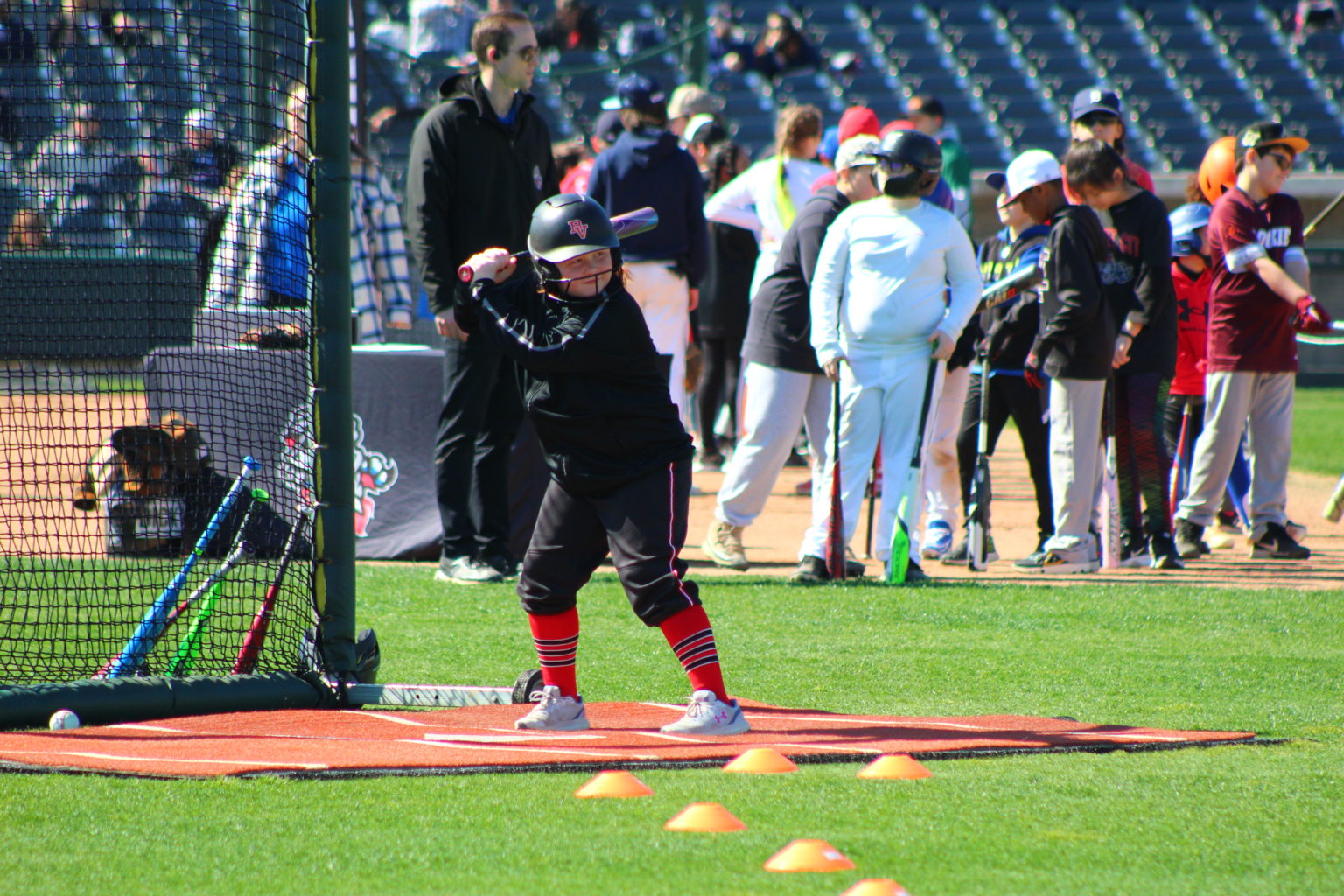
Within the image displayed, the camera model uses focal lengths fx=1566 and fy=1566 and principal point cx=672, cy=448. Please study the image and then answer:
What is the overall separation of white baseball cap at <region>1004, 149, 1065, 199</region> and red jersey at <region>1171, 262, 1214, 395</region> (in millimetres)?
1683

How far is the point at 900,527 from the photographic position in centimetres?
758

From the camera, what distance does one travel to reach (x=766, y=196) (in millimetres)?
9898

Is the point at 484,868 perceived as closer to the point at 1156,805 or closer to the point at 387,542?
the point at 1156,805

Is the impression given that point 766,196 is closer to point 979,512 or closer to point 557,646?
point 979,512

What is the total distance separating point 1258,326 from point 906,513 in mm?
2431

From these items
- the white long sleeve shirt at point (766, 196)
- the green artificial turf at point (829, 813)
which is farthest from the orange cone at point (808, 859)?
the white long sleeve shirt at point (766, 196)

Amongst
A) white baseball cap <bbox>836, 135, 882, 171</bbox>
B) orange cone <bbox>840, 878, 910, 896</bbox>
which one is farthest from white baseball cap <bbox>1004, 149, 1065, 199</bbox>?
orange cone <bbox>840, 878, 910, 896</bbox>

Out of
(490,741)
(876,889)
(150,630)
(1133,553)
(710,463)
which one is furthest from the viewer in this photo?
(710,463)

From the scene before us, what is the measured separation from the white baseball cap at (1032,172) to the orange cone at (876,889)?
5.82m

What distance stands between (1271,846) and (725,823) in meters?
1.18

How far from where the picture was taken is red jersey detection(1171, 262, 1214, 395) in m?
9.41

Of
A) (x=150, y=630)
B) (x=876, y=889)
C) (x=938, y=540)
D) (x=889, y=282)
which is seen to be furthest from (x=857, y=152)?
(x=876, y=889)

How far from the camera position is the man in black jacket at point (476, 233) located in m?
7.43

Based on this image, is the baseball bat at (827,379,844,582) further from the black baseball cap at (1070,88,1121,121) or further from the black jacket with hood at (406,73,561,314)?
the black baseball cap at (1070,88,1121,121)
